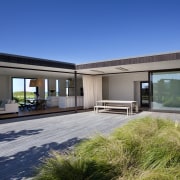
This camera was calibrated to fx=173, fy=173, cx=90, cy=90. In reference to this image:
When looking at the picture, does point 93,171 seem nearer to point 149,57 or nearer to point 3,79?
point 149,57

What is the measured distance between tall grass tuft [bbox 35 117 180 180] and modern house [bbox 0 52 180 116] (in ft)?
18.0

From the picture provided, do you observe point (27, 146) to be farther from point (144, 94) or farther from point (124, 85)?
point (144, 94)

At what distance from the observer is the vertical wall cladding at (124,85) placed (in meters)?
14.3

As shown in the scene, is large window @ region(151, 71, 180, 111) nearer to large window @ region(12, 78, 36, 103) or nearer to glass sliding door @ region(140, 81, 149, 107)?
glass sliding door @ region(140, 81, 149, 107)

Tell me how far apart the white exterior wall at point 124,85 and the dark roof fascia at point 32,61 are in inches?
239

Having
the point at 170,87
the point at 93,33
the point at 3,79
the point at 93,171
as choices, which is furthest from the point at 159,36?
the point at 3,79

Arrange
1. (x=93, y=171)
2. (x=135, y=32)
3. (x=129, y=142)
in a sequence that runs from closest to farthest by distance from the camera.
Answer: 1. (x=93, y=171)
2. (x=129, y=142)
3. (x=135, y=32)

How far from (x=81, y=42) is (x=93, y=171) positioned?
12047 millimetres

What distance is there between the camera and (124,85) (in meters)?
14.9

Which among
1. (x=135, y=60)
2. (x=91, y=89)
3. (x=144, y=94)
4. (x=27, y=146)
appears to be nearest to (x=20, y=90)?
(x=91, y=89)

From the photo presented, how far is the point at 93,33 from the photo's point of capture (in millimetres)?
12023

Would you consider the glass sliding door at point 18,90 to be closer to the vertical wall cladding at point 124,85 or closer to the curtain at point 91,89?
the curtain at point 91,89

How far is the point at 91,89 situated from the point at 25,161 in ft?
33.5

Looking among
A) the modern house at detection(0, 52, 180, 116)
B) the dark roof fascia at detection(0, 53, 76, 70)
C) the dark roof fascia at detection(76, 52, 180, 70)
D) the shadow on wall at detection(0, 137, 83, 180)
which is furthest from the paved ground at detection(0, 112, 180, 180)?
the dark roof fascia at detection(76, 52, 180, 70)
